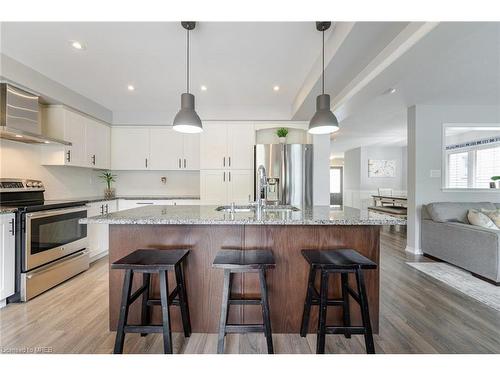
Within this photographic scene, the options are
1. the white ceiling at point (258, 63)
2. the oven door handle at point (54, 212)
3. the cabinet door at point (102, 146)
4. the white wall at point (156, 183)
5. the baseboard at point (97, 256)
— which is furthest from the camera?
the white wall at point (156, 183)

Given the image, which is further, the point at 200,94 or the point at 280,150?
the point at 280,150

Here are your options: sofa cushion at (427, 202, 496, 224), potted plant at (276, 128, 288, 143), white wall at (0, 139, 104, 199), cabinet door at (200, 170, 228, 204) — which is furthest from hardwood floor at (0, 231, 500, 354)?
potted plant at (276, 128, 288, 143)

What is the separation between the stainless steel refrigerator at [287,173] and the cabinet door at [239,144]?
0.38 m

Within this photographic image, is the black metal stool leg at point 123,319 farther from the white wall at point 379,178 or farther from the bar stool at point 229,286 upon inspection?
the white wall at point 379,178

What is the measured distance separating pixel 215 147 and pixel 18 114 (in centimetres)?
249

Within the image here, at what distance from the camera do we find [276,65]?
2.73m

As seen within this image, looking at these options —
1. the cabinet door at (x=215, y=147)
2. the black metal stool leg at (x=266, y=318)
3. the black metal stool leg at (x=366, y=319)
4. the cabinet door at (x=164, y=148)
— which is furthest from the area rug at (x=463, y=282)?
the cabinet door at (x=164, y=148)

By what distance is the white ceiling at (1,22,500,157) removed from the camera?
6.66ft

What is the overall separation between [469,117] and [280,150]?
3.05 meters

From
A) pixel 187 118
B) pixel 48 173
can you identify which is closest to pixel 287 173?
pixel 187 118

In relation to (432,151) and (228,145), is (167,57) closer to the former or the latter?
(228,145)

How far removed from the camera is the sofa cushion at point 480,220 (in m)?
3.06
